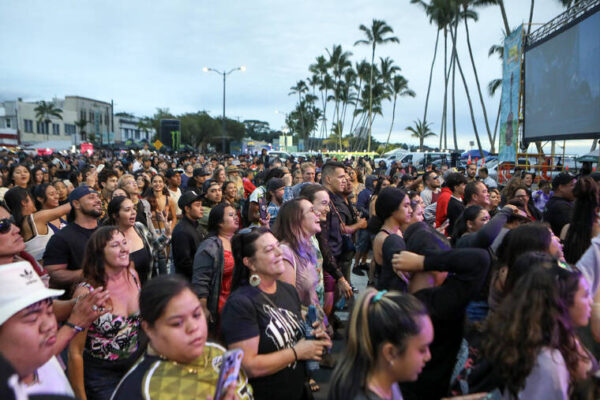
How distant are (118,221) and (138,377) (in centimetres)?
292

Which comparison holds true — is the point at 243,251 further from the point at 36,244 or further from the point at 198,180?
the point at 198,180

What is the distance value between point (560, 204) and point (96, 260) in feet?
16.8

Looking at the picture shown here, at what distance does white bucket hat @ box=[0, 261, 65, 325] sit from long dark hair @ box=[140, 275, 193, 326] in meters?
0.37

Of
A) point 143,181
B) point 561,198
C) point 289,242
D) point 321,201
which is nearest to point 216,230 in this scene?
point 289,242

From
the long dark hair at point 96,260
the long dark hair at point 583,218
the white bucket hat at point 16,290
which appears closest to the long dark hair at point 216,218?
the long dark hair at point 96,260

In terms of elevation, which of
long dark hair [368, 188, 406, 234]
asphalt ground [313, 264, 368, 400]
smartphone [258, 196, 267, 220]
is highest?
long dark hair [368, 188, 406, 234]

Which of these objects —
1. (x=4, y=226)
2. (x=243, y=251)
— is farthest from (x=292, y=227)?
(x=4, y=226)

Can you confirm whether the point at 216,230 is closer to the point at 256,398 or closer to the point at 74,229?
the point at 74,229

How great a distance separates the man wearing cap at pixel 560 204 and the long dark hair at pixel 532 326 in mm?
3459

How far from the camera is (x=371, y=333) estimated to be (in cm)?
181

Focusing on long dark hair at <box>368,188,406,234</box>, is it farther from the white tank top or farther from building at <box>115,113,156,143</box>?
building at <box>115,113,156,143</box>

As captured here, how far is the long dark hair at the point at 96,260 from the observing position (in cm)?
292

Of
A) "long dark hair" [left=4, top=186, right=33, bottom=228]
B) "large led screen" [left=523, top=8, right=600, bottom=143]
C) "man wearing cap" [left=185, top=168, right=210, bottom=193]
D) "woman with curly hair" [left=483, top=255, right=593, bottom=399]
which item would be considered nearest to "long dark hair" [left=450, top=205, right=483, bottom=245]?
"woman with curly hair" [left=483, top=255, right=593, bottom=399]

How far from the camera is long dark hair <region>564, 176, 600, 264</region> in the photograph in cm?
364
